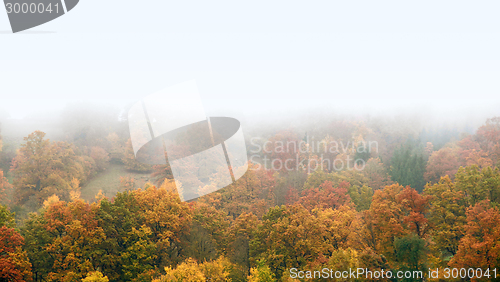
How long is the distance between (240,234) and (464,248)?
75.7 ft

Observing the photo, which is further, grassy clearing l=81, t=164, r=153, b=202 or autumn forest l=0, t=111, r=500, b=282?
grassy clearing l=81, t=164, r=153, b=202

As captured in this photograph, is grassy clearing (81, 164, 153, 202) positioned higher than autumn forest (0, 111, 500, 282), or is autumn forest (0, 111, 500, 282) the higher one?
autumn forest (0, 111, 500, 282)

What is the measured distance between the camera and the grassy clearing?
71.3 m

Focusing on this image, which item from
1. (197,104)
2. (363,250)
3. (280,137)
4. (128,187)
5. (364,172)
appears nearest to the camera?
(197,104)

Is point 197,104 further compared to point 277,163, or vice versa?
point 277,163

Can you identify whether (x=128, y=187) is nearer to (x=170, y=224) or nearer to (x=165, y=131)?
(x=170, y=224)

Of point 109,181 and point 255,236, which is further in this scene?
point 109,181

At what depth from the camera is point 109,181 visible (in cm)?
7725

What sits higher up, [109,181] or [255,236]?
[255,236]

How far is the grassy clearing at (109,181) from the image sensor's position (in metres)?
71.3

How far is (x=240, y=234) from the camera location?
37125 mm

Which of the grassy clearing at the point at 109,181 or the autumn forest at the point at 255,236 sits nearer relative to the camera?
the autumn forest at the point at 255,236

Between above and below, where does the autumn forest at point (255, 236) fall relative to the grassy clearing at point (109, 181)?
above

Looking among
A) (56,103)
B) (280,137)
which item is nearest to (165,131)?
(280,137)
